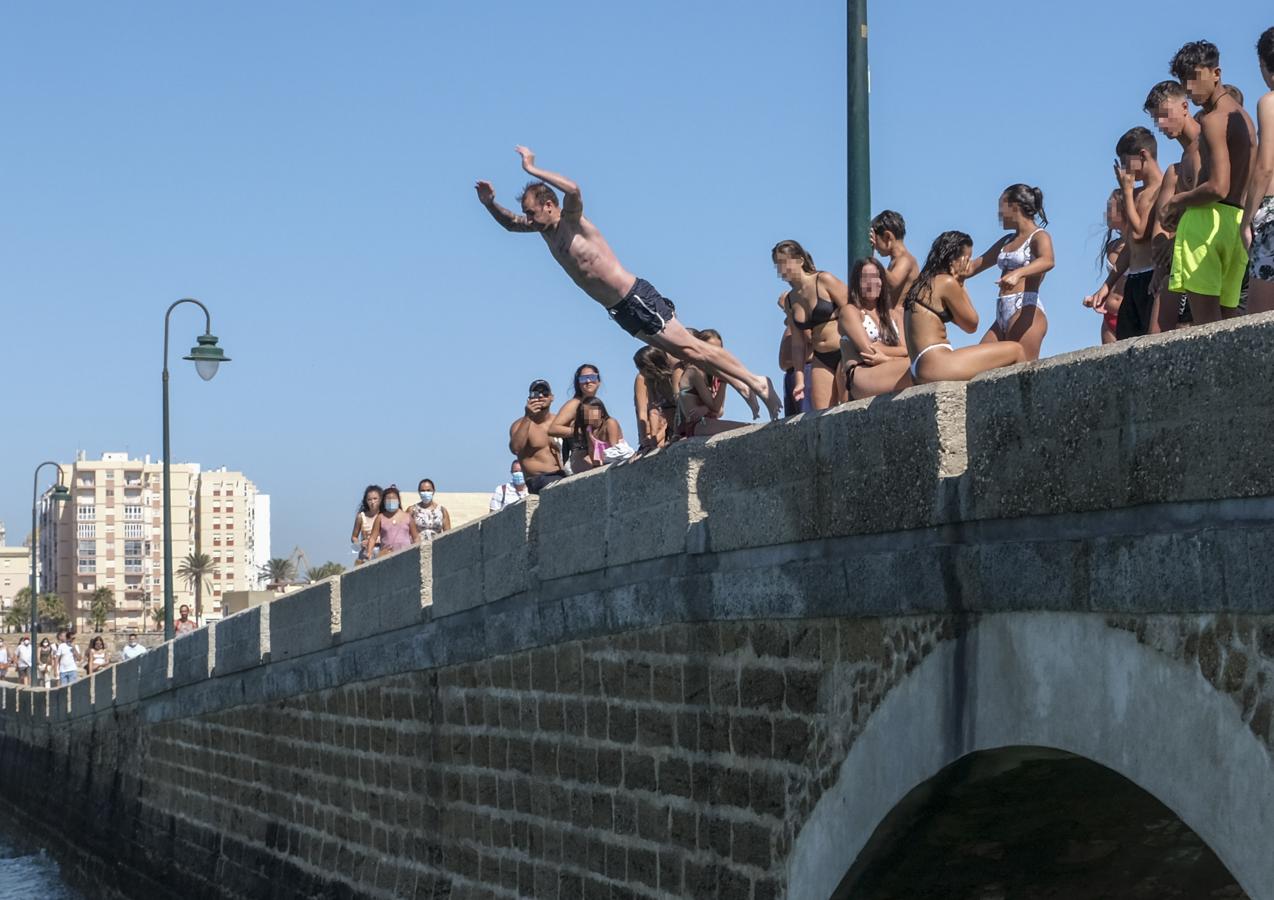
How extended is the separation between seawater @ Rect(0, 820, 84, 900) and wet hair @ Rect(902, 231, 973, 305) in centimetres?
1835

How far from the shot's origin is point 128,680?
64.5ft

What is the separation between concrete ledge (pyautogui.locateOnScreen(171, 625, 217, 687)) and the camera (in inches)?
627

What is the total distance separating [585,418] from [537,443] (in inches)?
23.4

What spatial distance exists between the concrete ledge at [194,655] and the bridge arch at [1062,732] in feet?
34.2

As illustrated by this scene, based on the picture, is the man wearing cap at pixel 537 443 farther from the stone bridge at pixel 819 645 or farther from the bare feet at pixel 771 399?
the bare feet at pixel 771 399

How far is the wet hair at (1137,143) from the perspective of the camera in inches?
259

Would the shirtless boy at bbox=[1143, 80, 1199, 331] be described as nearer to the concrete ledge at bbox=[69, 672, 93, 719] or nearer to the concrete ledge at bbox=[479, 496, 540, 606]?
the concrete ledge at bbox=[479, 496, 540, 606]

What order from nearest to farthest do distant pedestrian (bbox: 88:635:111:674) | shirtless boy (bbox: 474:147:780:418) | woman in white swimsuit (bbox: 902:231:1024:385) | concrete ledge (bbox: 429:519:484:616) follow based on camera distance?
→ woman in white swimsuit (bbox: 902:231:1024:385)
shirtless boy (bbox: 474:147:780:418)
concrete ledge (bbox: 429:519:484:616)
distant pedestrian (bbox: 88:635:111:674)

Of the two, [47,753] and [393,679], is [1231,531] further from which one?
[47,753]

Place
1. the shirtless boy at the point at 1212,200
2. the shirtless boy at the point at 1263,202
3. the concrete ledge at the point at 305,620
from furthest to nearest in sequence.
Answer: the concrete ledge at the point at 305,620 → the shirtless boy at the point at 1212,200 → the shirtless boy at the point at 1263,202

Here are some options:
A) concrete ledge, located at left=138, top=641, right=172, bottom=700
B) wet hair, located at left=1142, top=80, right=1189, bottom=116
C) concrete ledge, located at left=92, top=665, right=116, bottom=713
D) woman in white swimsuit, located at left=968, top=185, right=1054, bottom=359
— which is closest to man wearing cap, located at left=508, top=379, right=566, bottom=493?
woman in white swimsuit, located at left=968, top=185, right=1054, bottom=359

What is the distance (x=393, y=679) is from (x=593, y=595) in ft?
10.5

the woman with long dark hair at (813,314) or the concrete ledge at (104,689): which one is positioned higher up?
the woman with long dark hair at (813,314)

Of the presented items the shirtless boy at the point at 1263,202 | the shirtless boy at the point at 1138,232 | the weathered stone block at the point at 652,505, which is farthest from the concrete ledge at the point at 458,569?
the shirtless boy at the point at 1263,202
